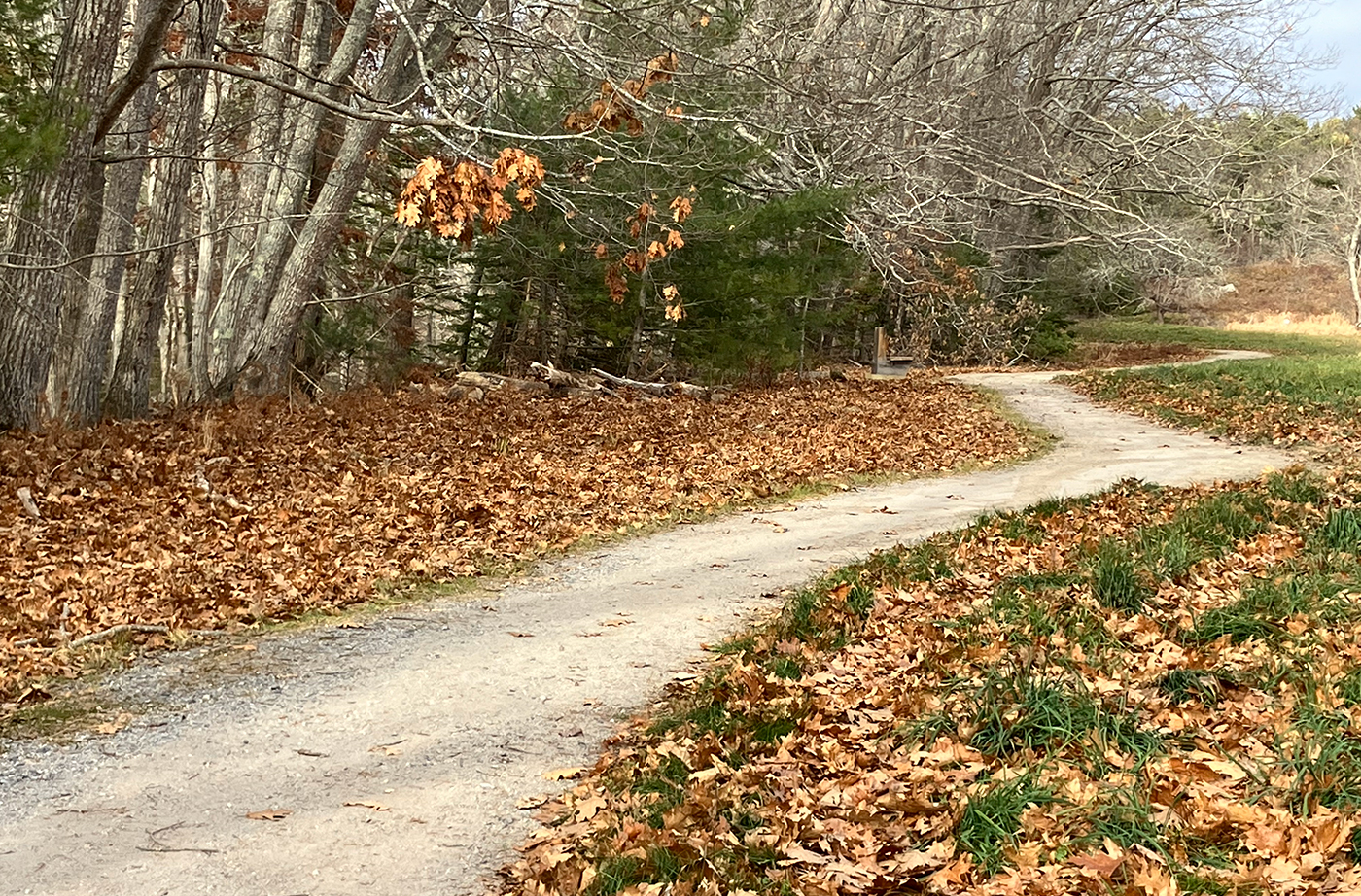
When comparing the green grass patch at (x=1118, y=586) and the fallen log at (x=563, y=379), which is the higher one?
the fallen log at (x=563, y=379)

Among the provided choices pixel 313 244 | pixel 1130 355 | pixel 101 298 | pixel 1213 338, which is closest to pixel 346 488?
pixel 101 298

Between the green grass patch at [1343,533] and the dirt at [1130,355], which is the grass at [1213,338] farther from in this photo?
the green grass patch at [1343,533]

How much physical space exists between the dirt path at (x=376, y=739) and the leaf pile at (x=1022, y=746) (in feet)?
1.35

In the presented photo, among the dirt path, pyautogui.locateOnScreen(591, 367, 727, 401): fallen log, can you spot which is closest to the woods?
pyautogui.locateOnScreen(591, 367, 727, 401): fallen log

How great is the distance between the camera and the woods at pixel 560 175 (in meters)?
10.4

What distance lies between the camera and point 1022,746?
4.34 metres

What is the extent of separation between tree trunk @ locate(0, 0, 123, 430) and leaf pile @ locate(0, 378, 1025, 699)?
1.08 meters

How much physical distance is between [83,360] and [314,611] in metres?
6.94

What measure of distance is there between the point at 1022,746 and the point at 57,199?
10011 mm

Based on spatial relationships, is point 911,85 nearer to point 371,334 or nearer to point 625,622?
point 371,334

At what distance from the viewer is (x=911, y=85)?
21500 mm

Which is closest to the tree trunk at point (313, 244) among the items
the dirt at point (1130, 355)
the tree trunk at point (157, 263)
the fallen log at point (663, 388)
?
the tree trunk at point (157, 263)

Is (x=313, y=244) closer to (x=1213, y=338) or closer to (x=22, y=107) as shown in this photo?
(x=22, y=107)

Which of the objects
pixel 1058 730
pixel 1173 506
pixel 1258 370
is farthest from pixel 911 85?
pixel 1058 730
